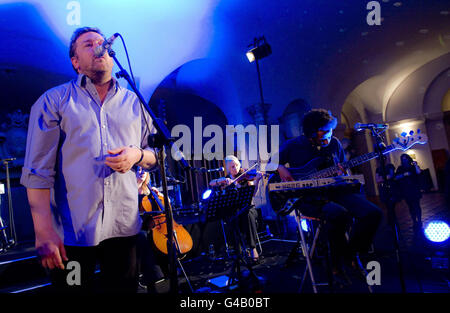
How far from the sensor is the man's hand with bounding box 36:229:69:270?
1.18 m

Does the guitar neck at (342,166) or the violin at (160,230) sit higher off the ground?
the guitar neck at (342,166)

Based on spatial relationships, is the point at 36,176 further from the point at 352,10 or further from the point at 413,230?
the point at 352,10

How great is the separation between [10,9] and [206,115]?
20.8ft

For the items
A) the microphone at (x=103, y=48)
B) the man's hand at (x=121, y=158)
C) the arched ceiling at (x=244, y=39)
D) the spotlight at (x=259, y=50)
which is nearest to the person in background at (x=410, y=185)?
the arched ceiling at (x=244, y=39)

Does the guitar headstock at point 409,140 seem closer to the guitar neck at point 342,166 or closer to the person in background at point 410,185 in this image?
the guitar neck at point 342,166

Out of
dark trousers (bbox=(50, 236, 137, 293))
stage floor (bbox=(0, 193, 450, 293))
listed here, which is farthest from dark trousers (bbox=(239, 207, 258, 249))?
dark trousers (bbox=(50, 236, 137, 293))

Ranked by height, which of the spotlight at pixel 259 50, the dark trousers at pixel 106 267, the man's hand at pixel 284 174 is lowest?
the dark trousers at pixel 106 267

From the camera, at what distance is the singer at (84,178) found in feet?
4.09

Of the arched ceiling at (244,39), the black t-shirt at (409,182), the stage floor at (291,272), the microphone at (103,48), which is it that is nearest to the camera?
the microphone at (103,48)

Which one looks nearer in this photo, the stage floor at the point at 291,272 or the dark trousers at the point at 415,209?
the stage floor at the point at 291,272

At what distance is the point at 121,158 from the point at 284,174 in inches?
96.9

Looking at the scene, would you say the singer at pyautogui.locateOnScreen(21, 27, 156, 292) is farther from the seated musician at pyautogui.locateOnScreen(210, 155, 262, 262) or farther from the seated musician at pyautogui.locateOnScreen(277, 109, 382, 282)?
the seated musician at pyautogui.locateOnScreen(210, 155, 262, 262)

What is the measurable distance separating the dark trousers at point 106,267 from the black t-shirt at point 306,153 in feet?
8.38
